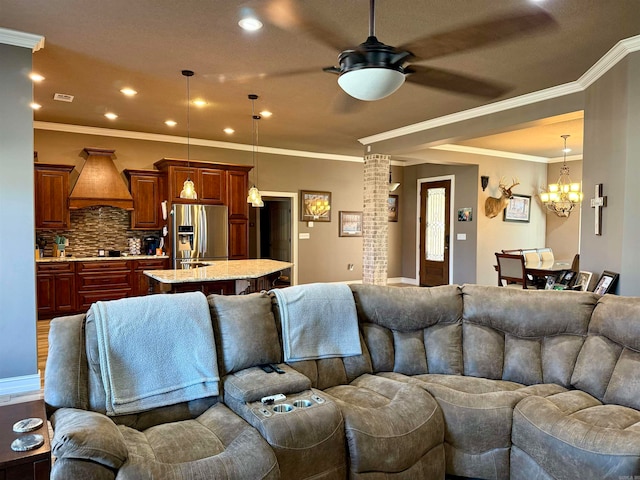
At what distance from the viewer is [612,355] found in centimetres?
240

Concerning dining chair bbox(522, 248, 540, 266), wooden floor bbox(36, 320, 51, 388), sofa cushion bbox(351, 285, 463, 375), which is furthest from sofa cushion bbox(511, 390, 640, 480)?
dining chair bbox(522, 248, 540, 266)

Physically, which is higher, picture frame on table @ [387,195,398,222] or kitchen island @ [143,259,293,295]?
picture frame on table @ [387,195,398,222]

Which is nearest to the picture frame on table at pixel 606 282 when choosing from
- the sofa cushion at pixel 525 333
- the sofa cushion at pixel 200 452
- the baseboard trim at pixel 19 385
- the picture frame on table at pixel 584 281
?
the picture frame on table at pixel 584 281

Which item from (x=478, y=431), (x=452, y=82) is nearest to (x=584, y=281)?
(x=452, y=82)

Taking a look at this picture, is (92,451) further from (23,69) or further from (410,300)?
(23,69)

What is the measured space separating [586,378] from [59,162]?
711 centimetres

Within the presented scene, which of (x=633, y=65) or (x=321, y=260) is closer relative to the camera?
(x=633, y=65)

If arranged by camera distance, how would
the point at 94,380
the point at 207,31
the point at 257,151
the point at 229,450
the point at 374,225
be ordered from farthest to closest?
the point at 257,151, the point at 374,225, the point at 207,31, the point at 94,380, the point at 229,450

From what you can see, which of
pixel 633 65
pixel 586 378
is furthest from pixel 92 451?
pixel 633 65

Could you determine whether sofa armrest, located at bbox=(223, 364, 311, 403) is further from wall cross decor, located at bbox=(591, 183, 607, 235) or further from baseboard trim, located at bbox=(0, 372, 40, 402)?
wall cross decor, located at bbox=(591, 183, 607, 235)

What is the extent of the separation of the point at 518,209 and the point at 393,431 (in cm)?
835

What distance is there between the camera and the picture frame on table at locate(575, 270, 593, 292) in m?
4.13

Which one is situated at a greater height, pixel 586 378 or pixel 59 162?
pixel 59 162

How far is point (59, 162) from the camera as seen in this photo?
656 centimetres
